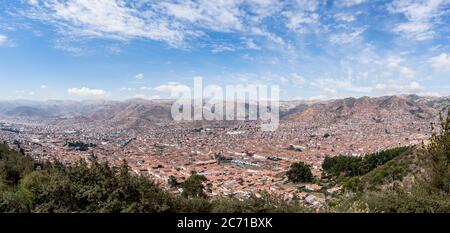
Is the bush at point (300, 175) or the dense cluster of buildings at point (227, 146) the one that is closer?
the bush at point (300, 175)

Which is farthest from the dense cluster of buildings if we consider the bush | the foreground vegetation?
the foreground vegetation

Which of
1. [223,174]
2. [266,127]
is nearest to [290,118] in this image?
[266,127]

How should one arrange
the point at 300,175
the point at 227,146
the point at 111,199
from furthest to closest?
the point at 227,146, the point at 300,175, the point at 111,199

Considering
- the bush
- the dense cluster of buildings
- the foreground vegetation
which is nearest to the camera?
the foreground vegetation

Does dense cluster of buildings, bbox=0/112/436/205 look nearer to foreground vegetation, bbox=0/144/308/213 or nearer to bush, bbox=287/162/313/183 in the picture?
bush, bbox=287/162/313/183

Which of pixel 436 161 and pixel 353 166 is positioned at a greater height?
pixel 436 161

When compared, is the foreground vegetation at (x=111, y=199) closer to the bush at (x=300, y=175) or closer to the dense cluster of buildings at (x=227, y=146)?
the dense cluster of buildings at (x=227, y=146)

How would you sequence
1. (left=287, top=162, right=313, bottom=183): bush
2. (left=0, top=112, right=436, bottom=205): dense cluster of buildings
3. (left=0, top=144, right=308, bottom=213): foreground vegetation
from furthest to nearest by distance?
(left=0, top=112, right=436, bottom=205): dense cluster of buildings → (left=287, top=162, right=313, bottom=183): bush → (left=0, top=144, right=308, bottom=213): foreground vegetation

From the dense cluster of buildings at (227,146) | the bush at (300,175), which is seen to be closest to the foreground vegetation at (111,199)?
the dense cluster of buildings at (227,146)

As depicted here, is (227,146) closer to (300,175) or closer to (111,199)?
(300,175)

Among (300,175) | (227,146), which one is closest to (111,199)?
(300,175)
